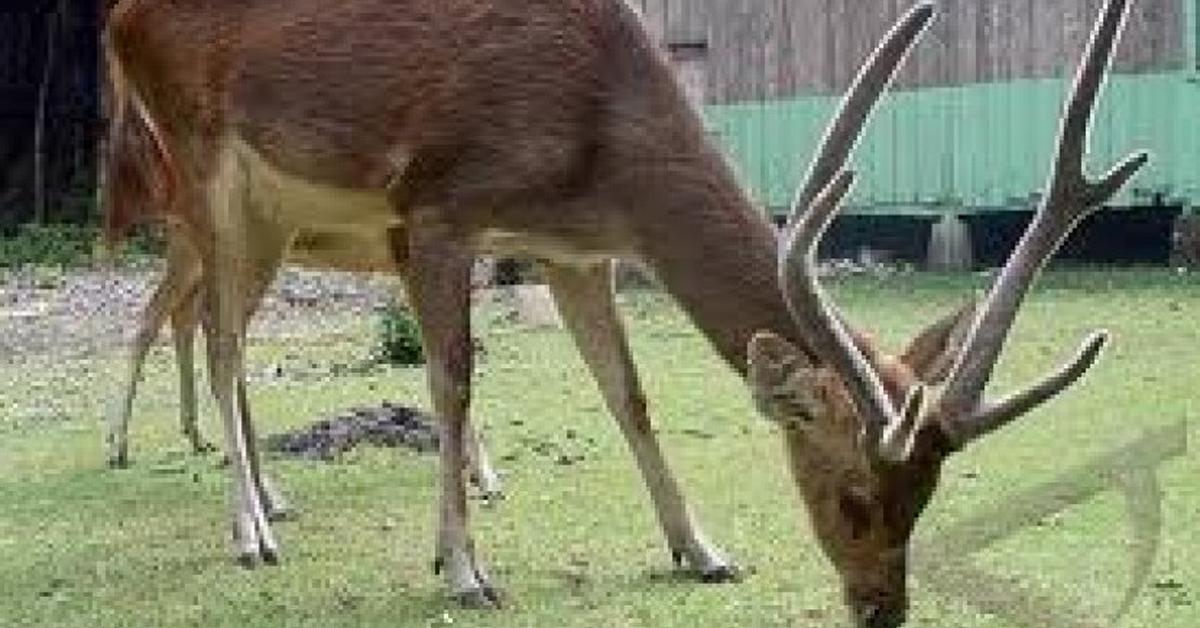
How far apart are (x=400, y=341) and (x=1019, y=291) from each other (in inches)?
253

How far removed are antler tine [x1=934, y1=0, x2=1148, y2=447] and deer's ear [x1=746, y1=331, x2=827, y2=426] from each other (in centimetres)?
36

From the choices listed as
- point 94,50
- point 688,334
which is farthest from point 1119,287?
point 94,50

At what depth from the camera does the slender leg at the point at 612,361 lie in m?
5.99

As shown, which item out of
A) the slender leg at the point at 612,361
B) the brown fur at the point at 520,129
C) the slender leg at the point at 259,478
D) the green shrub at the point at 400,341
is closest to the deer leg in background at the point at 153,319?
the slender leg at the point at 259,478

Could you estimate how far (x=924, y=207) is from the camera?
16.1 metres

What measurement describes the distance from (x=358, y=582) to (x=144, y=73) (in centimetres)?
182

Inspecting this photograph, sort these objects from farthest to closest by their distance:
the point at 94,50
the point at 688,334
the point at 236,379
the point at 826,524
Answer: the point at 94,50
the point at 688,334
the point at 236,379
the point at 826,524

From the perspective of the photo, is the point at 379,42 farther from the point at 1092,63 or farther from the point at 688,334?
the point at 688,334

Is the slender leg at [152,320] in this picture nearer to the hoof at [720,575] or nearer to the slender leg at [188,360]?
the slender leg at [188,360]

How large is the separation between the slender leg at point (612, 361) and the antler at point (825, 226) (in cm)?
122

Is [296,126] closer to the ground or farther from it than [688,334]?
farther from it

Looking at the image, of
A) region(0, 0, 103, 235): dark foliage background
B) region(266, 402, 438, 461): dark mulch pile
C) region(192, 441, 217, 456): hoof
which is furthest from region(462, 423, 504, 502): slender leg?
region(0, 0, 103, 235): dark foliage background

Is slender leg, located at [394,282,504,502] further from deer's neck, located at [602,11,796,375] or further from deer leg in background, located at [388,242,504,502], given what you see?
deer's neck, located at [602,11,796,375]

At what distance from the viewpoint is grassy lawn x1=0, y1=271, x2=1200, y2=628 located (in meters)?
5.47
